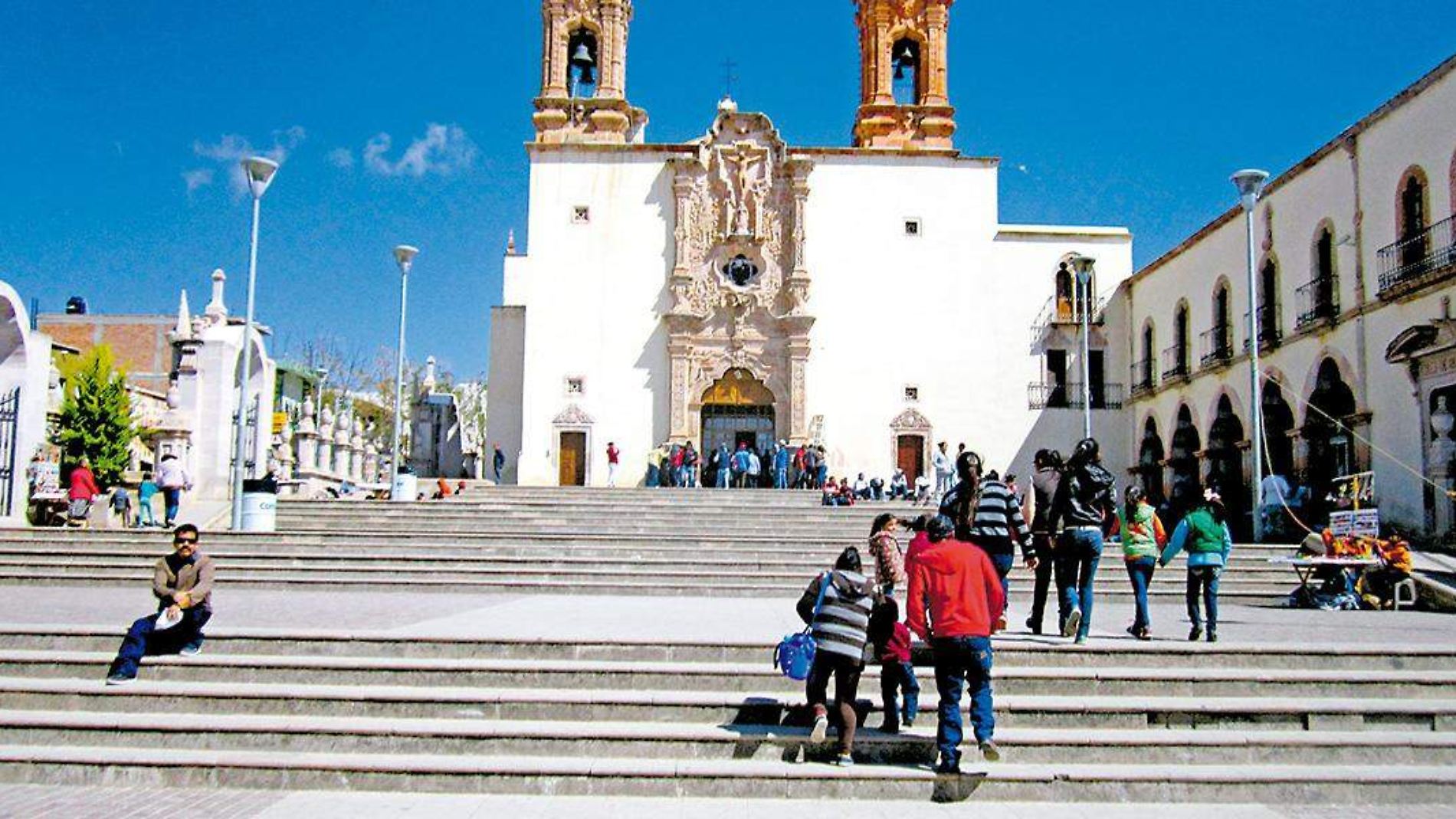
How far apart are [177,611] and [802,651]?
16.2 feet

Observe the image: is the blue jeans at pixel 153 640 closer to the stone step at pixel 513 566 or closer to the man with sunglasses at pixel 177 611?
the man with sunglasses at pixel 177 611

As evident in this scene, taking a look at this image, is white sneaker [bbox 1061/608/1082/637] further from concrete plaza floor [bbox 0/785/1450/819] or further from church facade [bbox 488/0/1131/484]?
church facade [bbox 488/0/1131/484]

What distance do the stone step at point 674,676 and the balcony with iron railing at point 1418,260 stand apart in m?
13.7

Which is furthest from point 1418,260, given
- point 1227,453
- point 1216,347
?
point 1227,453

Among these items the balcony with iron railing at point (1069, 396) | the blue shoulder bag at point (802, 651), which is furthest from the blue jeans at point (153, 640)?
the balcony with iron railing at point (1069, 396)

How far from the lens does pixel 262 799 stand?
716 centimetres

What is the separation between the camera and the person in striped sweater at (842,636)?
744 cm

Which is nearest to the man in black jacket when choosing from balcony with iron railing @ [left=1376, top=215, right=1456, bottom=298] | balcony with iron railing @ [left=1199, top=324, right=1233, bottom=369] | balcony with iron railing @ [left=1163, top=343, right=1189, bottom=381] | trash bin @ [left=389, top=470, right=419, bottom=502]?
balcony with iron railing @ [left=1376, top=215, right=1456, bottom=298]

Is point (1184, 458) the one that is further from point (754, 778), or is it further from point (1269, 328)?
point (754, 778)

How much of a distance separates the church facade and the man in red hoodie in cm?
2653

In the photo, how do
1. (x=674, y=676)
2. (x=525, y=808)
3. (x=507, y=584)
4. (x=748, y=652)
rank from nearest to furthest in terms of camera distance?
(x=525, y=808)
(x=674, y=676)
(x=748, y=652)
(x=507, y=584)

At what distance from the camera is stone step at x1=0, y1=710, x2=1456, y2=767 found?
7.66m

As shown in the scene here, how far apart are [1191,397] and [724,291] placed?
539 inches

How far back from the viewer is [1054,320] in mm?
35125
